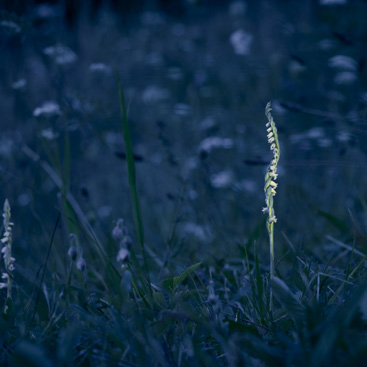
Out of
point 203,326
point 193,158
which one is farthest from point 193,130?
point 203,326

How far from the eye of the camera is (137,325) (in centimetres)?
96

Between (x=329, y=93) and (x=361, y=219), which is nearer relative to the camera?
(x=361, y=219)

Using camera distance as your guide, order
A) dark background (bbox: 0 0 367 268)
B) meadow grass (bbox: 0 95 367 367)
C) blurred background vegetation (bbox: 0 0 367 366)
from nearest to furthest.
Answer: meadow grass (bbox: 0 95 367 367)
blurred background vegetation (bbox: 0 0 367 366)
dark background (bbox: 0 0 367 268)

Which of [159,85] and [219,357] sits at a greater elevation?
[219,357]

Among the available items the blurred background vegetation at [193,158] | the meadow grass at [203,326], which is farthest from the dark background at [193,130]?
the meadow grass at [203,326]

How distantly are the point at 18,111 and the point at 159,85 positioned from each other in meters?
2.19

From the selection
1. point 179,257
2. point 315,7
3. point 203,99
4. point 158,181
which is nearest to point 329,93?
point 158,181

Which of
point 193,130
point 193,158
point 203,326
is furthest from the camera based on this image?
point 193,130

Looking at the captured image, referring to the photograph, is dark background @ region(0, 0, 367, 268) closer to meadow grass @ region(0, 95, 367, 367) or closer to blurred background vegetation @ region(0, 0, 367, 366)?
→ blurred background vegetation @ region(0, 0, 367, 366)

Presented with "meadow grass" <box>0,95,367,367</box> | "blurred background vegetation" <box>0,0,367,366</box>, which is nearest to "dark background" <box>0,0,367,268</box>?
"blurred background vegetation" <box>0,0,367,366</box>

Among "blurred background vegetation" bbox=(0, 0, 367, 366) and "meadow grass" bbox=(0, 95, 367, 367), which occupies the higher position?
"meadow grass" bbox=(0, 95, 367, 367)

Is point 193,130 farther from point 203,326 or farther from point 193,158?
point 203,326

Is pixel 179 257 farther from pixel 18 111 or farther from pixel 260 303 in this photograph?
pixel 18 111

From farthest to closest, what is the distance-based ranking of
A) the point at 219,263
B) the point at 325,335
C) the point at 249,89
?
the point at 249,89
the point at 219,263
the point at 325,335
